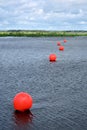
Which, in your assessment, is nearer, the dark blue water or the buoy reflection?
the dark blue water

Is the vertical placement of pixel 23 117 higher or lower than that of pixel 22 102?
lower

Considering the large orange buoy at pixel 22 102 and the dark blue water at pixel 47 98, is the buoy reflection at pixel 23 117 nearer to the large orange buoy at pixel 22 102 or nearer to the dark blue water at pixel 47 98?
the dark blue water at pixel 47 98

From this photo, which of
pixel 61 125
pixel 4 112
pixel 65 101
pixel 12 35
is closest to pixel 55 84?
pixel 65 101

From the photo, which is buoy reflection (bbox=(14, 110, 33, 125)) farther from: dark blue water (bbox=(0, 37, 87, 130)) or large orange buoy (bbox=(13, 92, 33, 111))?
large orange buoy (bbox=(13, 92, 33, 111))

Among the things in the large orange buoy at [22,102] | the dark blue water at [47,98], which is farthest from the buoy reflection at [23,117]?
the large orange buoy at [22,102]

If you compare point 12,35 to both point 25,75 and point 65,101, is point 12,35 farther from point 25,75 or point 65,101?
point 65,101

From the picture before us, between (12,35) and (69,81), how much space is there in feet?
448

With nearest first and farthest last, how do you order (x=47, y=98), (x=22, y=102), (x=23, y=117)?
(x=23, y=117)
(x=22, y=102)
(x=47, y=98)

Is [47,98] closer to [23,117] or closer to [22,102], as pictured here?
[22,102]

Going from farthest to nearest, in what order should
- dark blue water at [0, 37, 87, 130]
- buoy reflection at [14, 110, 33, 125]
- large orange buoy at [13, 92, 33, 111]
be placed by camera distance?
large orange buoy at [13, 92, 33, 111]
buoy reflection at [14, 110, 33, 125]
dark blue water at [0, 37, 87, 130]

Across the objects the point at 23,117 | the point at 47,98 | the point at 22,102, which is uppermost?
the point at 22,102

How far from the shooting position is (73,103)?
20.5 m

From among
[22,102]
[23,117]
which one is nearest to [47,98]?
[22,102]

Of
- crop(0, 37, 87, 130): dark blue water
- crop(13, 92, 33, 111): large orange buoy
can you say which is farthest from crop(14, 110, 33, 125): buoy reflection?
crop(13, 92, 33, 111): large orange buoy
